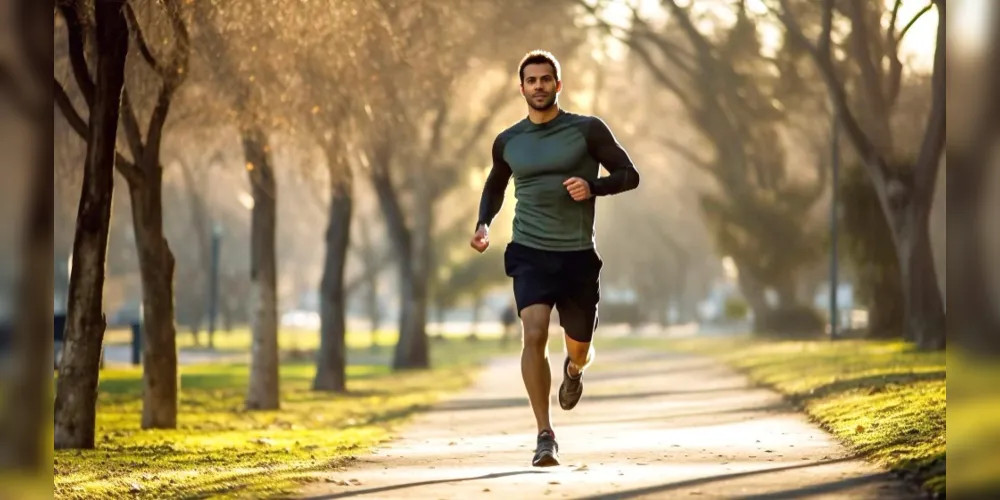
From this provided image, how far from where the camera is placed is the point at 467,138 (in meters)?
41.8

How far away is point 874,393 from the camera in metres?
18.2

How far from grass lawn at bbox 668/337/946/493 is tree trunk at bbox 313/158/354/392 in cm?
652

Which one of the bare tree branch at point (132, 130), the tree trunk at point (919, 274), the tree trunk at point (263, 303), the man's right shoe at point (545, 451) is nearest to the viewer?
the man's right shoe at point (545, 451)

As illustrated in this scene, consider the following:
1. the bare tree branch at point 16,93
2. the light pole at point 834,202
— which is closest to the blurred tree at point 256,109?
the bare tree branch at point 16,93

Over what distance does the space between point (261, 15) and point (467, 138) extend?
26.7m

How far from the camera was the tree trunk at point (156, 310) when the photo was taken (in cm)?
1709

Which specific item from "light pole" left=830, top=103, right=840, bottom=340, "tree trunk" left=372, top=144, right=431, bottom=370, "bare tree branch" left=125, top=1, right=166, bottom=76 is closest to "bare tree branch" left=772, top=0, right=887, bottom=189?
"light pole" left=830, top=103, right=840, bottom=340

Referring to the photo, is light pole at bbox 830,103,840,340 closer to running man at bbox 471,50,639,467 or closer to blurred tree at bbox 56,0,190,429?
blurred tree at bbox 56,0,190,429

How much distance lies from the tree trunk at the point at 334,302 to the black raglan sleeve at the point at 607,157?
17.4 metres

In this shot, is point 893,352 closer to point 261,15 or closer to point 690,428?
point 690,428

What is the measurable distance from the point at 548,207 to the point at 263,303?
1372cm

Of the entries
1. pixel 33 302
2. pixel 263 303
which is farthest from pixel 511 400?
pixel 33 302

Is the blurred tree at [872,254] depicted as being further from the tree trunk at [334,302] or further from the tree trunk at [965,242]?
the tree trunk at [965,242]

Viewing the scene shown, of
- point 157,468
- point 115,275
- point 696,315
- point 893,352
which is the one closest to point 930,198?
point 893,352
